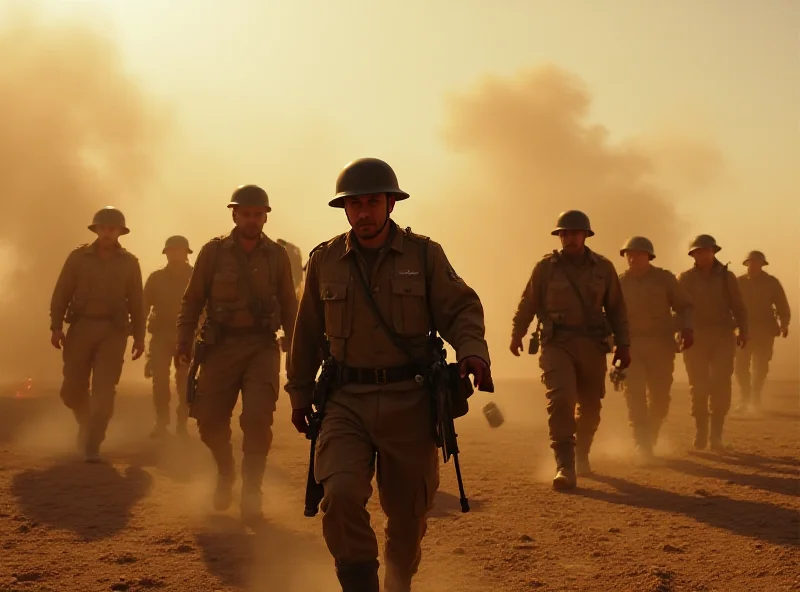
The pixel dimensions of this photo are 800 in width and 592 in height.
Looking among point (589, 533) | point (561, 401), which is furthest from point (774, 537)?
point (561, 401)

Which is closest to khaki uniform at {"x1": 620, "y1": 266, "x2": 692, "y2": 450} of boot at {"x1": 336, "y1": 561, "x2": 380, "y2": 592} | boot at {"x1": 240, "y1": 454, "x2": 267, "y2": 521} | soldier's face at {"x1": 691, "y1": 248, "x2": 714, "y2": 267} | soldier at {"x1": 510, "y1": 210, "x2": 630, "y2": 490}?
soldier's face at {"x1": 691, "y1": 248, "x2": 714, "y2": 267}

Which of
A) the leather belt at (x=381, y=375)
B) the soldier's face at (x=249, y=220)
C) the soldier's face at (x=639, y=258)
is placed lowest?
the leather belt at (x=381, y=375)

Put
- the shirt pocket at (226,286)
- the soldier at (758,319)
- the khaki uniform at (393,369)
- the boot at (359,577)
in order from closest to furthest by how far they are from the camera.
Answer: the boot at (359,577) → the khaki uniform at (393,369) → the shirt pocket at (226,286) → the soldier at (758,319)

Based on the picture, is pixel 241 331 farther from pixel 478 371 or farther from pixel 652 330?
pixel 652 330

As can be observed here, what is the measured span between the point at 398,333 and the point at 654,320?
21.0 feet

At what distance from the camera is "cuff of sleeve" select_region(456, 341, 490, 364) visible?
4.14 m

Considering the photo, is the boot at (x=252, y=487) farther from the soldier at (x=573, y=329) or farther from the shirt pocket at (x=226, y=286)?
→ the soldier at (x=573, y=329)

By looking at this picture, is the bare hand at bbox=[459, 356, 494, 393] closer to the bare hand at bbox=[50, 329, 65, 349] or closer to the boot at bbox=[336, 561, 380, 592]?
the boot at bbox=[336, 561, 380, 592]

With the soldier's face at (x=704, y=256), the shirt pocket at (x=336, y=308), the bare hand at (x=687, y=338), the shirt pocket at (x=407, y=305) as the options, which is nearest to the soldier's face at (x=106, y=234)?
the shirt pocket at (x=336, y=308)

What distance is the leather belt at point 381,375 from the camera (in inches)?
172

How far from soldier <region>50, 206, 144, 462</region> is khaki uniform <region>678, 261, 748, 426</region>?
6.56 meters

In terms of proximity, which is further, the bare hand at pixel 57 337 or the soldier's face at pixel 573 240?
the bare hand at pixel 57 337

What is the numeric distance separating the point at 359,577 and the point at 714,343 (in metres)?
7.91

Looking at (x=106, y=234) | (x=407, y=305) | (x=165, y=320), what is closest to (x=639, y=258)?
(x=106, y=234)
